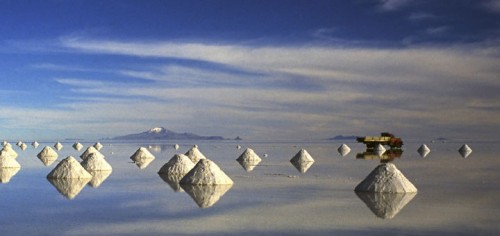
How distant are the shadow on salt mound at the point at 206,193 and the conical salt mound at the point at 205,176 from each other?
1.06 feet

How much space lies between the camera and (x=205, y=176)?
92.4 feet

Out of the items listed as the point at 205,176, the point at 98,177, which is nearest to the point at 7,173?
the point at 98,177

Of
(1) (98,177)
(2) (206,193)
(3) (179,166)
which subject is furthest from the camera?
(3) (179,166)

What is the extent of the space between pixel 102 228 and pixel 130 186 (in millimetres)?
12607

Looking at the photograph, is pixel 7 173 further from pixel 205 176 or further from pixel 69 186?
pixel 205 176

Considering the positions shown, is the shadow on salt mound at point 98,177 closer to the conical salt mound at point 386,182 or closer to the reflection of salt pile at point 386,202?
the conical salt mound at point 386,182

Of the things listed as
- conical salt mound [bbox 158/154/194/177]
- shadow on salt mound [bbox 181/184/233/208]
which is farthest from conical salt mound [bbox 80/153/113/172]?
shadow on salt mound [bbox 181/184/233/208]

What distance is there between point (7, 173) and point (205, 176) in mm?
16180

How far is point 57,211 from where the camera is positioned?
67.1 feet

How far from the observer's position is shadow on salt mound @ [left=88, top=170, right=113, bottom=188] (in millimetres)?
30098

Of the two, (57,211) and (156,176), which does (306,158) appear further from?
(57,211)

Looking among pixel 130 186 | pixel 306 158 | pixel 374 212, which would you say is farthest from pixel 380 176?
pixel 306 158

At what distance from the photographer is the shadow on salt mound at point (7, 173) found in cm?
3303

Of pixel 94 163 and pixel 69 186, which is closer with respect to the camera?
pixel 69 186
